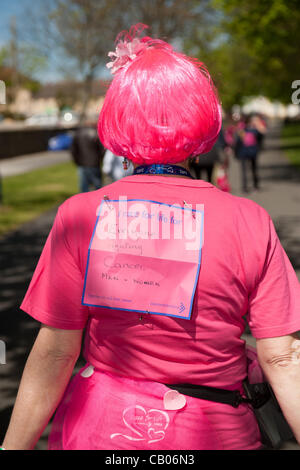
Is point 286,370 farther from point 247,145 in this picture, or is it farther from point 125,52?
point 247,145

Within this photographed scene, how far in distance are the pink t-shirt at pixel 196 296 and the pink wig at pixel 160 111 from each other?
0.08 m

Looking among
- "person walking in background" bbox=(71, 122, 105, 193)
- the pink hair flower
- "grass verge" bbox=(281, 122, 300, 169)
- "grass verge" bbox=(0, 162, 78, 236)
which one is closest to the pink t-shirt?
the pink hair flower

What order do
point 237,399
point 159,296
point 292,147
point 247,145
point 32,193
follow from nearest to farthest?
point 159,296, point 237,399, point 247,145, point 32,193, point 292,147

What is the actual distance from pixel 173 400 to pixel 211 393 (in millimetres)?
103

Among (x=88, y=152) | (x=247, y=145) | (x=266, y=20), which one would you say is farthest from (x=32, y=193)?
(x=266, y=20)

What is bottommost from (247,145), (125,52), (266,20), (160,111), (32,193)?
(32,193)

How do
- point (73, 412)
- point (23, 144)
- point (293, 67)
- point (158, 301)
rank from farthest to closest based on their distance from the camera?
point (23, 144) < point (293, 67) < point (73, 412) < point (158, 301)

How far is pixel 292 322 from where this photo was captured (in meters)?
1.51

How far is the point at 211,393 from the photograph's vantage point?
1533 millimetres

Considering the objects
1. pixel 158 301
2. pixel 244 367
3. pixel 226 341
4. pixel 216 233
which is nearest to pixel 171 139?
pixel 216 233

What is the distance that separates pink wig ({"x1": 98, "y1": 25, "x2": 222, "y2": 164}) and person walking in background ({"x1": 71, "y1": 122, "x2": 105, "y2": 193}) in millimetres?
9387

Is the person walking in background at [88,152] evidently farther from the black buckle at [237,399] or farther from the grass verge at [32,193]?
the black buckle at [237,399]
